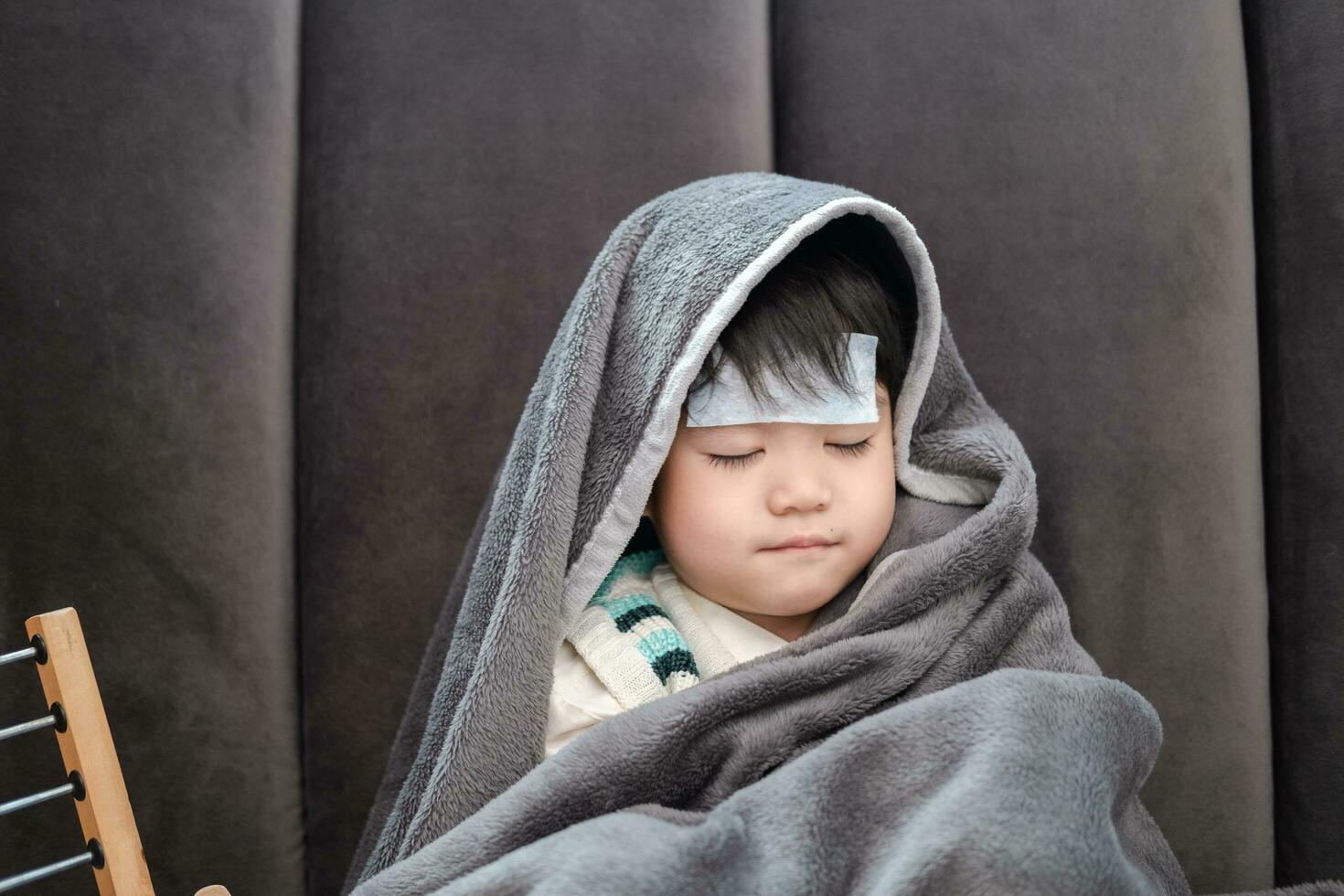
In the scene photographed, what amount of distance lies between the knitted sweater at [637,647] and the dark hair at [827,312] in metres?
0.19

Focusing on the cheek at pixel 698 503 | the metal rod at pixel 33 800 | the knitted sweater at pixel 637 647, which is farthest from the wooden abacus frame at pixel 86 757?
the cheek at pixel 698 503

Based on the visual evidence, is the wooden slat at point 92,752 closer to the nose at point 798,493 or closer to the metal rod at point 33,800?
the metal rod at point 33,800

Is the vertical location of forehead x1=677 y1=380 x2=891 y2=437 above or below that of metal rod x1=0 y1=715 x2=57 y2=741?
above

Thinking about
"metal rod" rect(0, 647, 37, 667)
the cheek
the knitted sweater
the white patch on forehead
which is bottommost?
the knitted sweater

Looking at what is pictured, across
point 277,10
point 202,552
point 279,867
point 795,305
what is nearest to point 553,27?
point 277,10

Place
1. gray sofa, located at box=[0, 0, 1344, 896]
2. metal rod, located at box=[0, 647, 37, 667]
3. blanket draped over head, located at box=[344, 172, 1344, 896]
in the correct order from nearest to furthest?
blanket draped over head, located at box=[344, 172, 1344, 896], metal rod, located at box=[0, 647, 37, 667], gray sofa, located at box=[0, 0, 1344, 896]

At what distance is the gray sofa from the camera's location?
0.89m

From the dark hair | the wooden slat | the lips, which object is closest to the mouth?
the lips

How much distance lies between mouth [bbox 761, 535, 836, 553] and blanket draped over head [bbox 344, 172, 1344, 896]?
0.19ft

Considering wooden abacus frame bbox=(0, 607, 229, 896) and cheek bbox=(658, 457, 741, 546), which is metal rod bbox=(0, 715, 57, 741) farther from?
cheek bbox=(658, 457, 741, 546)

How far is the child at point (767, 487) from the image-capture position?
0.73 meters

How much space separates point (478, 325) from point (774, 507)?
0.39 meters

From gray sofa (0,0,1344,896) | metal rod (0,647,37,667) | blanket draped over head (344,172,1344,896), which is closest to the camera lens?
blanket draped over head (344,172,1344,896)


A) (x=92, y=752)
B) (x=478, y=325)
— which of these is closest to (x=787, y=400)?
(x=478, y=325)
